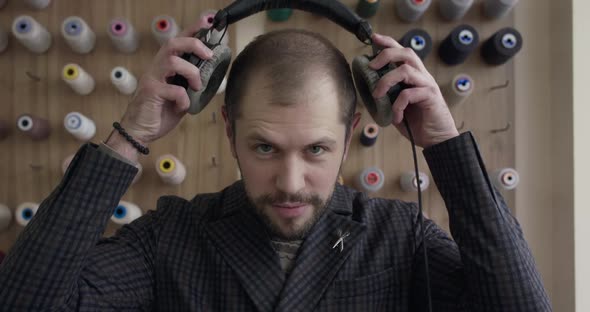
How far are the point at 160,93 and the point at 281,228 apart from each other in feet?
1.10

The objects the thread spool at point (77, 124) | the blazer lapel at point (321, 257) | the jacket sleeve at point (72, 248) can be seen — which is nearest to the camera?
the jacket sleeve at point (72, 248)

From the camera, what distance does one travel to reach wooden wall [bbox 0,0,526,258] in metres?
1.20

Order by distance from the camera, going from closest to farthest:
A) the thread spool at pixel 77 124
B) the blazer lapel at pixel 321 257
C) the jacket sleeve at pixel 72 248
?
the jacket sleeve at pixel 72 248 → the blazer lapel at pixel 321 257 → the thread spool at pixel 77 124

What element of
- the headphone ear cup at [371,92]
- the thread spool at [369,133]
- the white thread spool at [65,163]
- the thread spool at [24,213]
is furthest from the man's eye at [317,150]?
the thread spool at [24,213]

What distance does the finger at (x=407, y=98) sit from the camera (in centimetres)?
66

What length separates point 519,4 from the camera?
4.16 feet

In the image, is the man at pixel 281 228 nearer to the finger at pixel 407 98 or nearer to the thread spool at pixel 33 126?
the finger at pixel 407 98

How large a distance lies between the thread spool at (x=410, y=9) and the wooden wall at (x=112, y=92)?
2 centimetres

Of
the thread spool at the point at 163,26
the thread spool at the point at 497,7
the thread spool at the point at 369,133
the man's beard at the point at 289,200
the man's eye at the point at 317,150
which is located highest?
the thread spool at the point at 497,7

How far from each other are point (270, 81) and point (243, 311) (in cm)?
45

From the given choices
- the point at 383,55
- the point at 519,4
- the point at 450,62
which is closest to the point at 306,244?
the point at 383,55

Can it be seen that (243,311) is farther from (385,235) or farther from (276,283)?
(385,235)

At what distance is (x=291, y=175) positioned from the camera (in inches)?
26.2

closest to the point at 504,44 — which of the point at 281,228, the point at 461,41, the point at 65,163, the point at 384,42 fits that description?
the point at 461,41
